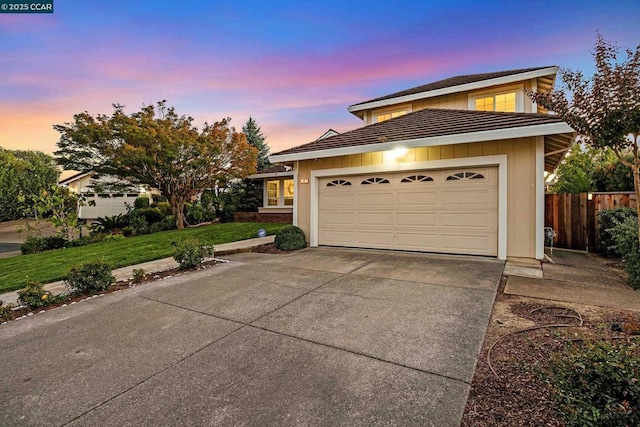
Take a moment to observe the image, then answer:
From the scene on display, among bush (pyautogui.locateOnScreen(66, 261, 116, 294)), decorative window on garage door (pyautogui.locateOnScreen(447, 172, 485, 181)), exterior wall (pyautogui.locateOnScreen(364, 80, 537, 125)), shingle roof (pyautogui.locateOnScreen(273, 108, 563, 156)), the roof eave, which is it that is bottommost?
bush (pyautogui.locateOnScreen(66, 261, 116, 294))

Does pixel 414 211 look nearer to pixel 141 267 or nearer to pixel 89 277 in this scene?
pixel 141 267

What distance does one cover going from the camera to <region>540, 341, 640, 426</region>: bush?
4.67 ft

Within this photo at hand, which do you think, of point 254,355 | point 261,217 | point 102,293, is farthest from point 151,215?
point 254,355

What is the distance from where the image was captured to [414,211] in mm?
7277

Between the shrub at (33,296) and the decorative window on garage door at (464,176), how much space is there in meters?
7.93

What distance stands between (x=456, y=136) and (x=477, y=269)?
9.52 ft

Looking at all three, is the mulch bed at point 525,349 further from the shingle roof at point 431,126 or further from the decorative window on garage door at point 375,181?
the decorative window on garage door at point 375,181

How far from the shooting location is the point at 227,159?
1501cm

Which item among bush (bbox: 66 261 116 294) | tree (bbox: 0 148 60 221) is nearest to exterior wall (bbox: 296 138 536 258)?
bush (bbox: 66 261 116 294)

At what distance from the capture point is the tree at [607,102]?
284 centimetres

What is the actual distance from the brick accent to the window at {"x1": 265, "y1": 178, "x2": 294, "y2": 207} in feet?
3.77

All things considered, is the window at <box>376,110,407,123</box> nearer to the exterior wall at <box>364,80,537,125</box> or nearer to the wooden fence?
the exterior wall at <box>364,80,537,125</box>

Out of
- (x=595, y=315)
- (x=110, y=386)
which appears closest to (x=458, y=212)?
(x=595, y=315)

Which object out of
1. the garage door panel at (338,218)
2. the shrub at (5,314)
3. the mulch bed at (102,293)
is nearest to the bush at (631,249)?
the garage door panel at (338,218)
